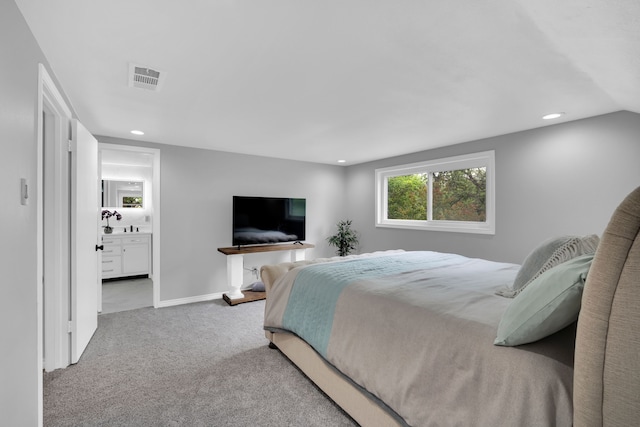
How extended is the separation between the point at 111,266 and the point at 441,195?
18.7 feet

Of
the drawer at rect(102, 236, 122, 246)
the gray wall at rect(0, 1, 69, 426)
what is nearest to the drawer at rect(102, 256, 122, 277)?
the drawer at rect(102, 236, 122, 246)

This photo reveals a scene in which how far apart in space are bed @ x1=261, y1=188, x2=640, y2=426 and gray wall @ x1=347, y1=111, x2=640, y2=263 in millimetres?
1358

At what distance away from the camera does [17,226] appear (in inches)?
51.2

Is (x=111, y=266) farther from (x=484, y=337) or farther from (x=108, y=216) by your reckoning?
(x=484, y=337)

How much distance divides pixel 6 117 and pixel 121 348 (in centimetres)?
239

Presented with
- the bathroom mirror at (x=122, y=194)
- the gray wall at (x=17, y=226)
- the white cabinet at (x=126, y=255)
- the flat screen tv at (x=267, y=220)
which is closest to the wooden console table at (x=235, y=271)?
the flat screen tv at (x=267, y=220)

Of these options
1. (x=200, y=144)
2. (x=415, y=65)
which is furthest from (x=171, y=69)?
(x=200, y=144)

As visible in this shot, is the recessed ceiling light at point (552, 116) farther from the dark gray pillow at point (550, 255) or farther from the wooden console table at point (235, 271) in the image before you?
the wooden console table at point (235, 271)

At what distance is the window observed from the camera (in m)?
3.76

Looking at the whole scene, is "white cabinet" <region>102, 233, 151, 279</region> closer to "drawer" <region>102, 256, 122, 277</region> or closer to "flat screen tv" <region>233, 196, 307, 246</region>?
"drawer" <region>102, 256, 122, 277</region>

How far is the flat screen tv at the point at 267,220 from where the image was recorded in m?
4.38

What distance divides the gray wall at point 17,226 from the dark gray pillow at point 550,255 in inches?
94.5

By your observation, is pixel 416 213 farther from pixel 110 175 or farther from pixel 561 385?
pixel 110 175

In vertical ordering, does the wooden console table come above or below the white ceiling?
below
